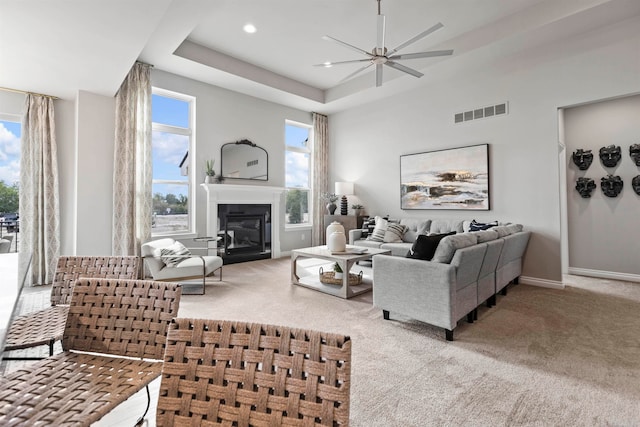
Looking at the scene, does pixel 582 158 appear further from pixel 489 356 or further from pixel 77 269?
pixel 77 269

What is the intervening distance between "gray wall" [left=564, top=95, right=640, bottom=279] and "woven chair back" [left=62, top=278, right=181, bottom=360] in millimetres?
6046

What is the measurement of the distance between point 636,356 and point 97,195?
19.7 ft

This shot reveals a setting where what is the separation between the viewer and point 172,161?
5.45 meters

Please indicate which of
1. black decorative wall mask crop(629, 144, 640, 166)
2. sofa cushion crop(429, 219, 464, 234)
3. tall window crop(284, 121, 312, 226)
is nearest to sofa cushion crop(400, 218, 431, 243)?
sofa cushion crop(429, 219, 464, 234)

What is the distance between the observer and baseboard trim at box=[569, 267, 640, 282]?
4520mm

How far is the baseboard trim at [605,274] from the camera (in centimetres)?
452

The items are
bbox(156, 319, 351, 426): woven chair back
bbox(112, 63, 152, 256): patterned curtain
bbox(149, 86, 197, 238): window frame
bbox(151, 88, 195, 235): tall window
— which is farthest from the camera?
bbox(149, 86, 197, 238): window frame

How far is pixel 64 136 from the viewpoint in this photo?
4.55 meters

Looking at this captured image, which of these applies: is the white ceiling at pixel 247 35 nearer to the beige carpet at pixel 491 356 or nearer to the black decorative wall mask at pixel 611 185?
the black decorative wall mask at pixel 611 185

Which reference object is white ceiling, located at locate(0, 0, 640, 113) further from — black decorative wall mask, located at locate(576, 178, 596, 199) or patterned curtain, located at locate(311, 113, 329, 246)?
black decorative wall mask, located at locate(576, 178, 596, 199)

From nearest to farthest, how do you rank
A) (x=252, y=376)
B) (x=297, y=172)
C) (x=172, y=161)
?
(x=252, y=376), (x=172, y=161), (x=297, y=172)

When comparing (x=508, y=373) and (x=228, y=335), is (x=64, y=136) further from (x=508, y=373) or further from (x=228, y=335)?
(x=508, y=373)

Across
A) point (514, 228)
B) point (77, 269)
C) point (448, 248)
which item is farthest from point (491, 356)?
point (77, 269)

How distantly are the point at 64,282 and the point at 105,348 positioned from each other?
99 cm
